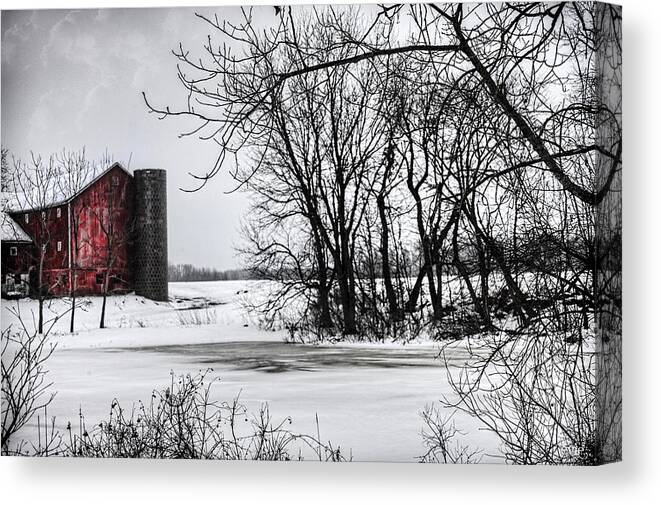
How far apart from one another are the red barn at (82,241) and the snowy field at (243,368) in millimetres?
136

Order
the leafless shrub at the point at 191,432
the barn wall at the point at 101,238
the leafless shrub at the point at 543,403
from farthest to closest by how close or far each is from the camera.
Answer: the barn wall at the point at 101,238
the leafless shrub at the point at 191,432
the leafless shrub at the point at 543,403

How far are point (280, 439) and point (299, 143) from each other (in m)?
1.95

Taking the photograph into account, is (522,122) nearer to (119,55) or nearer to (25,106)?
(119,55)

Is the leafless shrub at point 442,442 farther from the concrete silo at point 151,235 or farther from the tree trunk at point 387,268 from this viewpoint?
the concrete silo at point 151,235

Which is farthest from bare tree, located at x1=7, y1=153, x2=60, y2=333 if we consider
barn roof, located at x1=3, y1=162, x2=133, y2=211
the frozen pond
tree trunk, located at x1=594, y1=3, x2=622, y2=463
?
tree trunk, located at x1=594, y1=3, x2=622, y2=463

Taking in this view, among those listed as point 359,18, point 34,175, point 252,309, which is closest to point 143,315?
point 252,309

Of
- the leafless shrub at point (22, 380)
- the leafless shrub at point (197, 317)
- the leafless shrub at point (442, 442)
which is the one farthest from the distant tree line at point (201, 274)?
the leafless shrub at point (442, 442)

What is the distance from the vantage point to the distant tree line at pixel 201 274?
6719mm

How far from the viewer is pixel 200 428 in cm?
656

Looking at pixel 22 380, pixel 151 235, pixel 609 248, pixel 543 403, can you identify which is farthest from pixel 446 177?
pixel 22 380

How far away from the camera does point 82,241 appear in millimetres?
6895

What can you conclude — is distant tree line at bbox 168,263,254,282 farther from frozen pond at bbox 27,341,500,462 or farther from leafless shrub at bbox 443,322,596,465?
leafless shrub at bbox 443,322,596,465

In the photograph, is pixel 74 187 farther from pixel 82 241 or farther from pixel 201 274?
pixel 201 274

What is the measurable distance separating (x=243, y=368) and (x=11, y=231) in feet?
5.95
